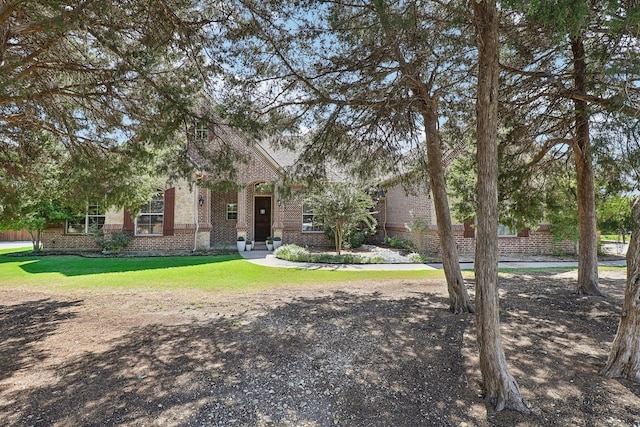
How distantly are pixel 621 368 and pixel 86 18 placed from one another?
6.93 meters

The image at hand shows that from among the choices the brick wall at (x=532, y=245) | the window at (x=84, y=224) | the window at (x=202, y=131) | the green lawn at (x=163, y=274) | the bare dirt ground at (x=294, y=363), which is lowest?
the bare dirt ground at (x=294, y=363)

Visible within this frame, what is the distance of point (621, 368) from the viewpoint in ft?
11.7

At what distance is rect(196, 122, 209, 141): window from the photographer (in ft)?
17.9

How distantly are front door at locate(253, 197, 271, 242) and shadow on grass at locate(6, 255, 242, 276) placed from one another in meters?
3.49

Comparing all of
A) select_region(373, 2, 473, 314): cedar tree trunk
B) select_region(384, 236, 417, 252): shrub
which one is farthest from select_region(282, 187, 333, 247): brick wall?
select_region(373, 2, 473, 314): cedar tree trunk

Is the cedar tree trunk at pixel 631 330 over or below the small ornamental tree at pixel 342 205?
below

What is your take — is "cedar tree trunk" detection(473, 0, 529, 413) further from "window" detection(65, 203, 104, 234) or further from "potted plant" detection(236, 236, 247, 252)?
Result: "window" detection(65, 203, 104, 234)

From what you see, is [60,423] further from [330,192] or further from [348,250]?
[348,250]

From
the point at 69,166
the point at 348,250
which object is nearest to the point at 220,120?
the point at 69,166

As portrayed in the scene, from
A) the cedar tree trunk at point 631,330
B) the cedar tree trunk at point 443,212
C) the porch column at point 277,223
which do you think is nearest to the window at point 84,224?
the porch column at point 277,223

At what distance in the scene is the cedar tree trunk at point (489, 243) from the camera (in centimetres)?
310

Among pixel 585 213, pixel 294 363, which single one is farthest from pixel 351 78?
pixel 585 213

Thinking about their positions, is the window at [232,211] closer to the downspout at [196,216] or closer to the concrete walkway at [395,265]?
the downspout at [196,216]

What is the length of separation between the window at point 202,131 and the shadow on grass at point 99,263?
6783 millimetres
